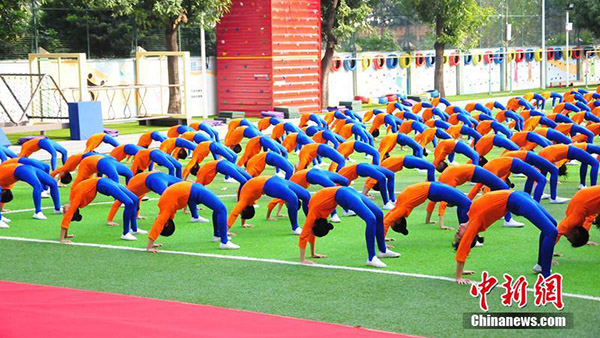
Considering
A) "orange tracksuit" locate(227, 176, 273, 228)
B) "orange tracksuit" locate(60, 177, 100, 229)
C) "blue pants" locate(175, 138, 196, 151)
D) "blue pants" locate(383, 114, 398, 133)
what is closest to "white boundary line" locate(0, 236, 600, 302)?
"orange tracksuit" locate(60, 177, 100, 229)

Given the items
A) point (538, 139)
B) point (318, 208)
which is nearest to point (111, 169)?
point (318, 208)

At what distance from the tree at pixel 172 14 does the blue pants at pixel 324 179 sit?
16.4 metres

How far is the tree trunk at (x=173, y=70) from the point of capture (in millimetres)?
31513

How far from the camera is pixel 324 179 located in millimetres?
13352

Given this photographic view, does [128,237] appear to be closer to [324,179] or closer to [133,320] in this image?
[324,179]

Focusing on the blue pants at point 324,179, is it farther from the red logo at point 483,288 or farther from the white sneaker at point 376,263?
the red logo at point 483,288

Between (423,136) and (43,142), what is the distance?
8.52 m

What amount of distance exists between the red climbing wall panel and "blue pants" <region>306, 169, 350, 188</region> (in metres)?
20.1

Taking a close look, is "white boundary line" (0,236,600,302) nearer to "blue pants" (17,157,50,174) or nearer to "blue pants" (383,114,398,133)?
"blue pants" (17,157,50,174)

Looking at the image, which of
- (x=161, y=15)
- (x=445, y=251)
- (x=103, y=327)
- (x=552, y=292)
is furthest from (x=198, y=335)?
(x=161, y=15)

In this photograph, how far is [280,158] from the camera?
15883 mm

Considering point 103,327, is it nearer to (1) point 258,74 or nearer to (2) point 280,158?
(2) point 280,158

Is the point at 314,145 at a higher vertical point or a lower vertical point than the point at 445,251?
higher

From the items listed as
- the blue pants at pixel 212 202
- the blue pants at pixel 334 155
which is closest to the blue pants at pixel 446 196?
the blue pants at pixel 212 202
